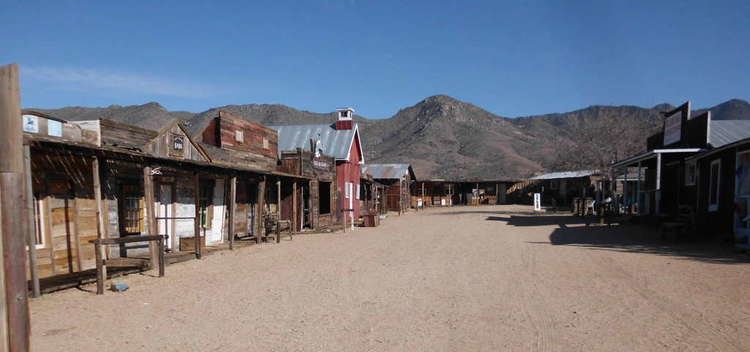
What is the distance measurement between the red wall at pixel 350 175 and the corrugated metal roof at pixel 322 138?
20.4 inches

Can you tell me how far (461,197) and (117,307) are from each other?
46.8 m

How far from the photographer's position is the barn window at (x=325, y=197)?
24188 mm

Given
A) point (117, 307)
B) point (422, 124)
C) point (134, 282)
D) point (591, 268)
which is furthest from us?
point (422, 124)

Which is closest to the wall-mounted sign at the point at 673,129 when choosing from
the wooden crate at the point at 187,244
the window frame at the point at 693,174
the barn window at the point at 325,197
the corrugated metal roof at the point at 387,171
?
the window frame at the point at 693,174

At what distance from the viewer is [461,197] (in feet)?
170

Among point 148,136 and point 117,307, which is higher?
point 148,136

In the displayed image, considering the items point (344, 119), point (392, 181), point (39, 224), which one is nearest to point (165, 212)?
point (39, 224)

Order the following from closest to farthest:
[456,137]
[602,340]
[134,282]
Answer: [602,340] → [134,282] → [456,137]

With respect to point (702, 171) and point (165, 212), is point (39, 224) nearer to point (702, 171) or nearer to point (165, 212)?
point (165, 212)

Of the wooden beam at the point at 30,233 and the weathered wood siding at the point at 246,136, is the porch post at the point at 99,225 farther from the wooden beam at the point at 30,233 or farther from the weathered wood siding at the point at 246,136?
the weathered wood siding at the point at 246,136

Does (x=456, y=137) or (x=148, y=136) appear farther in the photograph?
(x=456, y=137)

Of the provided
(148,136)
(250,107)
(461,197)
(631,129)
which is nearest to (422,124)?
(250,107)

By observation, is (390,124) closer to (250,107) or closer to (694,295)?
(250,107)

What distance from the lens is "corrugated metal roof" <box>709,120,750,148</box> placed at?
17.0m
